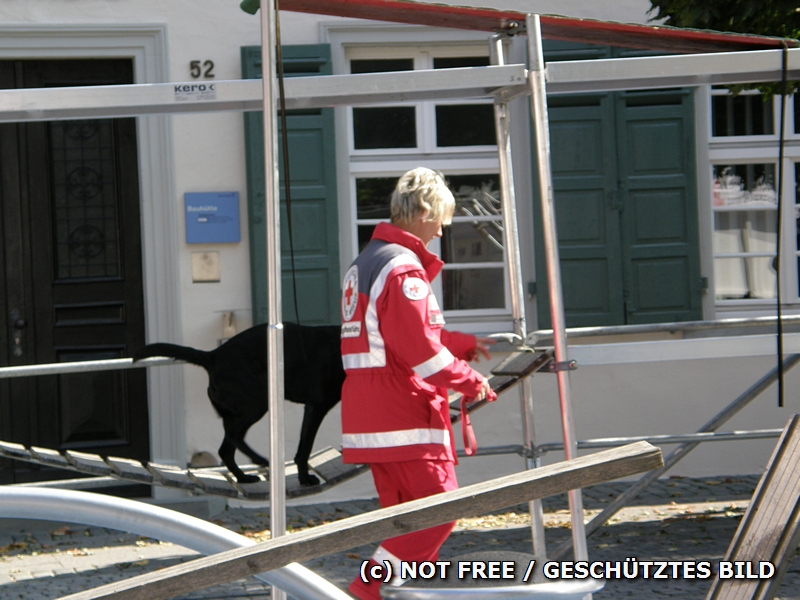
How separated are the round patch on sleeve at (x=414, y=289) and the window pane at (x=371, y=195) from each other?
11.6 ft

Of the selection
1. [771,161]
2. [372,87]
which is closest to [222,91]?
[372,87]

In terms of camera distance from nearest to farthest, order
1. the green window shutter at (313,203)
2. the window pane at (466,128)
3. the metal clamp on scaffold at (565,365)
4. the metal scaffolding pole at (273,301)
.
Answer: the metal scaffolding pole at (273,301)
the metal clamp on scaffold at (565,365)
the green window shutter at (313,203)
the window pane at (466,128)

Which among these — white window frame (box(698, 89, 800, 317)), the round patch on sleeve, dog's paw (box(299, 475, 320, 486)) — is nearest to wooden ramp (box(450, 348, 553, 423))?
the round patch on sleeve

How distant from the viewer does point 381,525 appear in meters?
1.70

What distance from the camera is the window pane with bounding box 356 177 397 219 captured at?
6.84 meters

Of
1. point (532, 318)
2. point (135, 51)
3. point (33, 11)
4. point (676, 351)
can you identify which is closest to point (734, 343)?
point (676, 351)

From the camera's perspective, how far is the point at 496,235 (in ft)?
22.9

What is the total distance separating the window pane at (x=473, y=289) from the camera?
6.99 meters

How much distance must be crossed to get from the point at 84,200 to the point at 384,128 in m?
1.98

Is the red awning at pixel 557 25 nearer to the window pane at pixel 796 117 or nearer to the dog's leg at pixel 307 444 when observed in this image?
the dog's leg at pixel 307 444

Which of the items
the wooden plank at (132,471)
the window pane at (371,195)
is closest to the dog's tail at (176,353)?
the wooden plank at (132,471)

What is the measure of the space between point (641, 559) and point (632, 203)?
2.61 meters

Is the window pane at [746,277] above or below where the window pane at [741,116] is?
below

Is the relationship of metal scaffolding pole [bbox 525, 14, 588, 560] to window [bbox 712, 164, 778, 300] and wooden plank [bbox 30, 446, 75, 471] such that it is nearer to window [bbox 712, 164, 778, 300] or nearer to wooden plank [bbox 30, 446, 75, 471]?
wooden plank [bbox 30, 446, 75, 471]
